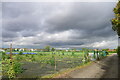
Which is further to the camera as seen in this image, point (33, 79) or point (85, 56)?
point (85, 56)

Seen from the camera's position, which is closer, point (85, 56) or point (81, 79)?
point (81, 79)

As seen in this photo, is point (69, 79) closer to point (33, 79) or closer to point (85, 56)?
point (33, 79)

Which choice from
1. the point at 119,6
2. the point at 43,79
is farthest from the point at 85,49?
the point at 43,79

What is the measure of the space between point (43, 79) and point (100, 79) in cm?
425

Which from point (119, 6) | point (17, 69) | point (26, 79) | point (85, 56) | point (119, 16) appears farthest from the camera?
point (85, 56)

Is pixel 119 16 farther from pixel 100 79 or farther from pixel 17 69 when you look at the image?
pixel 17 69

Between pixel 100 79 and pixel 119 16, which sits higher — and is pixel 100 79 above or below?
below

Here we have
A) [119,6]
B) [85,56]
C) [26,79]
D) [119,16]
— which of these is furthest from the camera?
[85,56]

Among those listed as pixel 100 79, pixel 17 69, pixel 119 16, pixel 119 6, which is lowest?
pixel 100 79

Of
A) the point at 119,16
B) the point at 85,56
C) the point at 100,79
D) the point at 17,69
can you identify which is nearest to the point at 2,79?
the point at 17,69

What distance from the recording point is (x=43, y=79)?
26.7 feet

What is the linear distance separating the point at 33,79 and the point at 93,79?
439 centimetres

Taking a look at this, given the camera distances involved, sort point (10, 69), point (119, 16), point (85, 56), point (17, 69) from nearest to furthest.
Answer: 1. point (10, 69)
2. point (17, 69)
3. point (119, 16)
4. point (85, 56)

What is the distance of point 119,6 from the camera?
37.7ft
